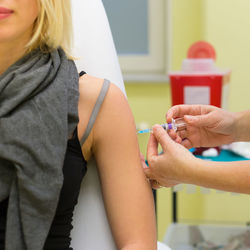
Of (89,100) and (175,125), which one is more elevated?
(89,100)

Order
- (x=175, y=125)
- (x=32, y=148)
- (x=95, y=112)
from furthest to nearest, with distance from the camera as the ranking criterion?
(x=175, y=125), (x=95, y=112), (x=32, y=148)

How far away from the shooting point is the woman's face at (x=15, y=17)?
0.96 m

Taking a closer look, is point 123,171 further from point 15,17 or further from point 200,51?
point 200,51

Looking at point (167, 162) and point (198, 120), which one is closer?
point (167, 162)

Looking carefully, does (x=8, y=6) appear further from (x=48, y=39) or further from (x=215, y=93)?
(x=215, y=93)

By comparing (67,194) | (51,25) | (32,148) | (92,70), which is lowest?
(67,194)

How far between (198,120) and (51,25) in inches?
17.7

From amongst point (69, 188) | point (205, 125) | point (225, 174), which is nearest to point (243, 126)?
point (205, 125)

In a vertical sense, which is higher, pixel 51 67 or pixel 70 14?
pixel 70 14

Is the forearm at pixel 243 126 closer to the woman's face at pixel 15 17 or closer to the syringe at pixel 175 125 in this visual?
the syringe at pixel 175 125

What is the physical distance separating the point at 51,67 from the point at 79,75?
0.09m

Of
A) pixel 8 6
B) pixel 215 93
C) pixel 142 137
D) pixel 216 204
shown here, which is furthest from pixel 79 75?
pixel 216 204

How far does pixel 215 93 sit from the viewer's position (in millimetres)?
1787

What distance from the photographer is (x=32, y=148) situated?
927 millimetres
